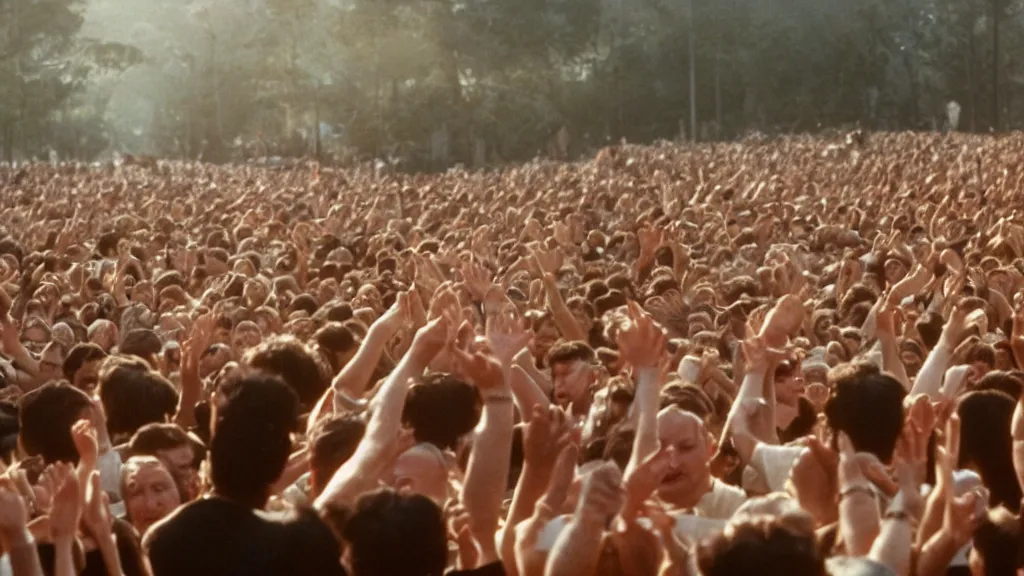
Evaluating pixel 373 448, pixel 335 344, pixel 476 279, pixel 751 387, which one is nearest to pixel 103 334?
pixel 335 344

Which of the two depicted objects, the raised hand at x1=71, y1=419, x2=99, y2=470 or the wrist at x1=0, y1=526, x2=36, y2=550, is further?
the raised hand at x1=71, y1=419, x2=99, y2=470

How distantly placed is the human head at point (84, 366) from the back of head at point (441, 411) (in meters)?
2.93

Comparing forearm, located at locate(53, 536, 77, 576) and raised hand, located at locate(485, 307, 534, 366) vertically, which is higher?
raised hand, located at locate(485, 307, 534, 366)

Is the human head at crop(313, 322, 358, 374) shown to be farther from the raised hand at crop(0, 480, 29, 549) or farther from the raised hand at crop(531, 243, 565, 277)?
the raised hand at crop(0, 480, 29, 549)

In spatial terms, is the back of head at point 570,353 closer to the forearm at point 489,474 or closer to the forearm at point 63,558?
the forearm at point 489,474

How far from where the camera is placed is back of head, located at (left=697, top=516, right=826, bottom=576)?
3.92 metres

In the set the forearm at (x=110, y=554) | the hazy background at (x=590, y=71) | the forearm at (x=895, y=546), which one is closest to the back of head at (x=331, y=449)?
the forearm at (x=110, y=554)

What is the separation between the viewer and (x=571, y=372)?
309 inches

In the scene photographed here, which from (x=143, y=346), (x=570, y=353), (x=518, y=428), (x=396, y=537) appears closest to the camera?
(x=396, y=537)

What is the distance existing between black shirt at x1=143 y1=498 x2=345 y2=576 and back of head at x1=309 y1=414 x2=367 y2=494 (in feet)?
4.01

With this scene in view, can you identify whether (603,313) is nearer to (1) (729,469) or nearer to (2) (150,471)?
(1) (729,469)

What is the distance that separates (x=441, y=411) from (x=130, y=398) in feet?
5.43

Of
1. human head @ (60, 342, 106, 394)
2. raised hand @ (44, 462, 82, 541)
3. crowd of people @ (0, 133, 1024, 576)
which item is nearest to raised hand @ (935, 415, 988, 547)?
crowd of people @ (0, 133, 1024, 576)

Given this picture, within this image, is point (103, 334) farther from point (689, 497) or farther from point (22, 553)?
point (22, 553)
